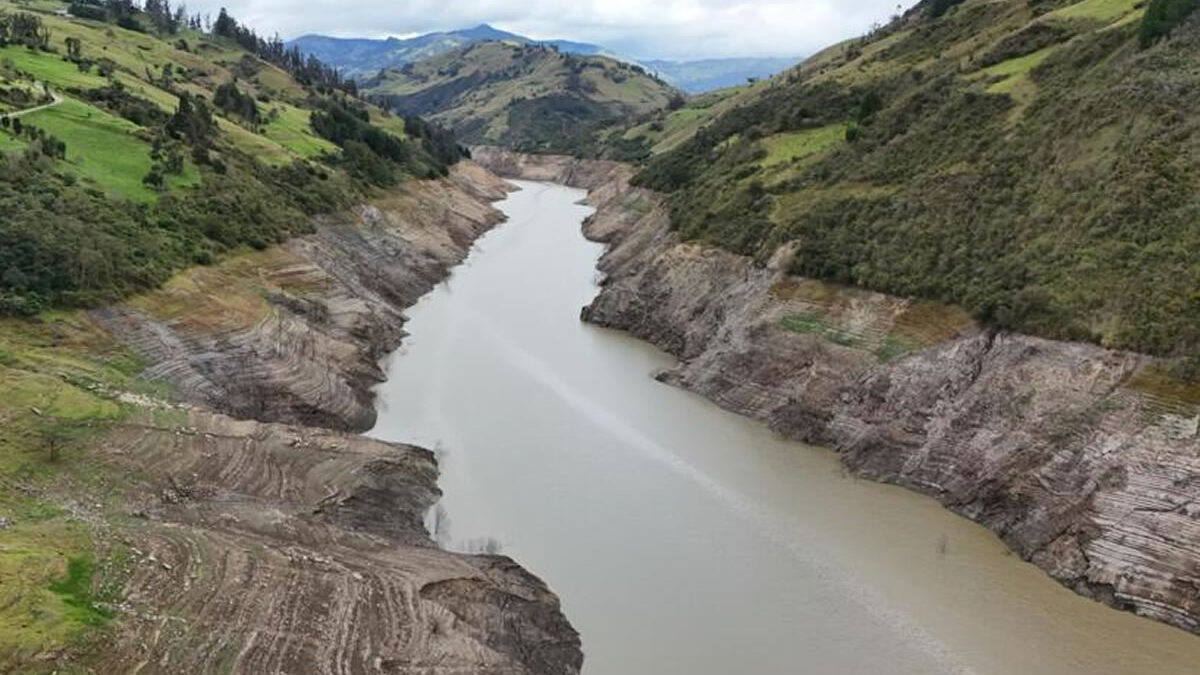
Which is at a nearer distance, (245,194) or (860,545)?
(860,545)

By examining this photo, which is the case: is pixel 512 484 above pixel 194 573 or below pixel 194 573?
below

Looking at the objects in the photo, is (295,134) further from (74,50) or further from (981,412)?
(981,412)

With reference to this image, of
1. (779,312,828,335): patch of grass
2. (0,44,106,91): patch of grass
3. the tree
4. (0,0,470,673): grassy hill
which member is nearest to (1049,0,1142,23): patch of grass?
(779,312,828,335): patch of grass

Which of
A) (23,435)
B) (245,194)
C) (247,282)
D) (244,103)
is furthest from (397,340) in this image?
(244,103)

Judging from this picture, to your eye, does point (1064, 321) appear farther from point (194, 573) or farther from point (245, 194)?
point (245, 194)

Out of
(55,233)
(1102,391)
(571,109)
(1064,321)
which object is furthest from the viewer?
(571,109)

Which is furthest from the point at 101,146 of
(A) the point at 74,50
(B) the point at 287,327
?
(A) the point at 74,50
